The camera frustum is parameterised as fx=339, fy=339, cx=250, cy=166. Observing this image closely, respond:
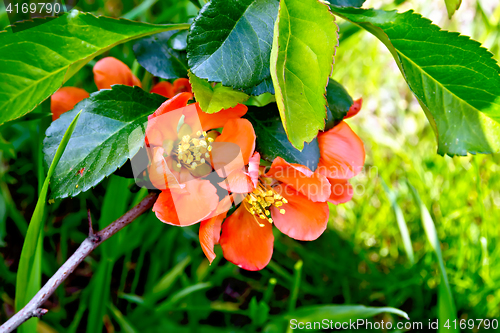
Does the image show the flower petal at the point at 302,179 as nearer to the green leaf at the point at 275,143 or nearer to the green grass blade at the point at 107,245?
the green leaf at the point at 275,143

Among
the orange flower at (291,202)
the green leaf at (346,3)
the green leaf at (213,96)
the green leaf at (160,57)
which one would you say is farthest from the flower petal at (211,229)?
the green leaf at (346,3)

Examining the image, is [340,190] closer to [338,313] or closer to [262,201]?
[262,201]

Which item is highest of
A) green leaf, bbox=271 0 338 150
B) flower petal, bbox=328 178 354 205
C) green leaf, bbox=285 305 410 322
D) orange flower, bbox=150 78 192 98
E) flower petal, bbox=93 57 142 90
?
green leaf, bbox=271 0 338 150

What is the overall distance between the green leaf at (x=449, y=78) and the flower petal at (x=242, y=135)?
198mm

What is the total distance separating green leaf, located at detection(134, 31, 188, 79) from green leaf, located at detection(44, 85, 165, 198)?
85mm

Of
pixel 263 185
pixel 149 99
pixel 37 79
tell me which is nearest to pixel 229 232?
pixel 263 185

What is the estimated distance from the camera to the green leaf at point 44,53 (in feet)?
1.36

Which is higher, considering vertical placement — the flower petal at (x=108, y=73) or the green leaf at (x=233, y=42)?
the green leaf at (x=233, y=42)

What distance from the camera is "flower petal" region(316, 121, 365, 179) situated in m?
0.46

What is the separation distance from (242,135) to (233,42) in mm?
108

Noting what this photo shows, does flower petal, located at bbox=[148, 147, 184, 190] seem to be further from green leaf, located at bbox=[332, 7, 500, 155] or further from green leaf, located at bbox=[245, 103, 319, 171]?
green leaf, located at bbox=[332, 7, 500, 155]

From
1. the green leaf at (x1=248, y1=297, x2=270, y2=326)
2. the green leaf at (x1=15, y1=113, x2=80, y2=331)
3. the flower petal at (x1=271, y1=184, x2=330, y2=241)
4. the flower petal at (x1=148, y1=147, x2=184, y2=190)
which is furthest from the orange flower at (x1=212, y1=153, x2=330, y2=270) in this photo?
the green leaf at (x1=248, y1=297, x2=270, y2=326)

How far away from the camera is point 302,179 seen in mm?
442

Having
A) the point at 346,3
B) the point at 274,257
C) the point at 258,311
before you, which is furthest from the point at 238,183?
the point at 274,257
